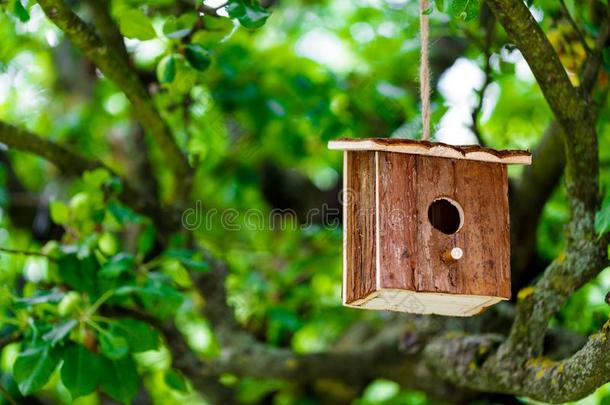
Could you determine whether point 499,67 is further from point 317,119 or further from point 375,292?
point 375,292

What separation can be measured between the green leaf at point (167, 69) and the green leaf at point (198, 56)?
0.16 feet

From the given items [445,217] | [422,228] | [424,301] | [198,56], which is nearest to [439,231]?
[422,228]

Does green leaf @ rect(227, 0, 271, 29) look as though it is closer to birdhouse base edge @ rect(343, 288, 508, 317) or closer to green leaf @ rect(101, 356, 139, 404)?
birdhouse base edge @ rect(343, 288, 508, 317)

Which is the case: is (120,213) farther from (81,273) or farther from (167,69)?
(167,69)

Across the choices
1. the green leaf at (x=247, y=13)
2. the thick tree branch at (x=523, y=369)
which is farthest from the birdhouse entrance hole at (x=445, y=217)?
the green leaf at (x=247, y=13)

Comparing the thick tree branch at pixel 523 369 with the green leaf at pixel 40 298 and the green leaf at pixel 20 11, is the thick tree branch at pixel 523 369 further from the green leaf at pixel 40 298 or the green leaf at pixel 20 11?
the green leaf at pixel 20 11

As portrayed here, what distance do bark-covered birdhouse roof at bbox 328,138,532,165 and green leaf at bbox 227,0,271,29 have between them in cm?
42

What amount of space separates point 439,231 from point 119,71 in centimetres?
116

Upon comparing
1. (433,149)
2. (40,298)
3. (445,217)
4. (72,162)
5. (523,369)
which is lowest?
(523,369)

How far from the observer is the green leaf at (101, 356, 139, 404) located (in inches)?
106

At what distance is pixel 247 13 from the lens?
2.34 metres

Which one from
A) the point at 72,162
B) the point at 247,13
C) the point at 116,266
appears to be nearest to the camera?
the point at 247,13

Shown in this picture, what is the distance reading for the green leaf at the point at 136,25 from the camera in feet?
7.95

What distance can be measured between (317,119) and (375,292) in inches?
64.4
